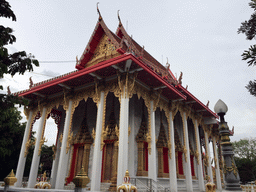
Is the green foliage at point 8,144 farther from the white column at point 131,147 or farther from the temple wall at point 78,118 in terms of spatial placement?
the white column at point 131,147

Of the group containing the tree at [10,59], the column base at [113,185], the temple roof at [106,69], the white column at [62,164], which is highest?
the temple roof at [106,69]

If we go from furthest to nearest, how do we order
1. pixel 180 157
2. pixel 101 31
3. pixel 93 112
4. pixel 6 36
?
1. pixel 180 157
2. pixel 93 112
3. pixel 101 31
4. pixel 6 36

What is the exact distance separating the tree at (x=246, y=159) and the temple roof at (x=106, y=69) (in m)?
26.9

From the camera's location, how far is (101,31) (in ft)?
40.9

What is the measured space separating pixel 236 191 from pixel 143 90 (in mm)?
6442

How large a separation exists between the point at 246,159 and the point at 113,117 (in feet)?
110

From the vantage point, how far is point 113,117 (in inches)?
463

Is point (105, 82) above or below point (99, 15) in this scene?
below

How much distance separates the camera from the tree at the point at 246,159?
33.6 metres

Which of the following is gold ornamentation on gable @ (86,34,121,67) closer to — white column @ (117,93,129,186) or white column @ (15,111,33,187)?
white column @ (117,93,129,186)

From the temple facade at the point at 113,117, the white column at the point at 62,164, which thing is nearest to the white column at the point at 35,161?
the temple facade at the point at 113,117

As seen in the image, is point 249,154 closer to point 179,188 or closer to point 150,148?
point 179,188

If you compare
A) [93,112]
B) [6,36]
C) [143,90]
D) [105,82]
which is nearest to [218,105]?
[143,90]

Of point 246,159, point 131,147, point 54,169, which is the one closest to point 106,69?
point 131,147
